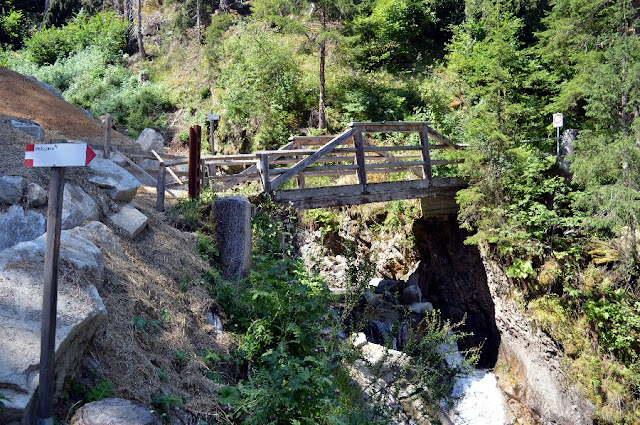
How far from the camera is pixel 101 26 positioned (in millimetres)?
29469

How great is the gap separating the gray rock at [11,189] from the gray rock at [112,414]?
3.55m

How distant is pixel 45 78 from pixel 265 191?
21.5 m

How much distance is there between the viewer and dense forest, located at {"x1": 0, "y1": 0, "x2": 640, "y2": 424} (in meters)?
9.37

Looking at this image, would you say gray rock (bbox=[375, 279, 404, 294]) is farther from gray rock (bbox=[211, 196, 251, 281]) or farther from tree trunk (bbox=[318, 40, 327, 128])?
gray rock (bbox=[211, 196, 251, 281])

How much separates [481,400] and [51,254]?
929cm

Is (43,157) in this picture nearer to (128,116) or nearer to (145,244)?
(145,244)

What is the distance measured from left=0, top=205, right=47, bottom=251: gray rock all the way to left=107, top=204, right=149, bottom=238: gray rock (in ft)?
3.46

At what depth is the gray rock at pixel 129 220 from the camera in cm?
669

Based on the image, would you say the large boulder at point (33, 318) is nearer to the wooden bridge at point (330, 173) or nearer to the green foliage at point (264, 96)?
the wooden bridge at point (330, 173)

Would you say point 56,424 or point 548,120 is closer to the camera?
point 56,424

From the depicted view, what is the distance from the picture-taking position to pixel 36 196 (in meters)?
5.96

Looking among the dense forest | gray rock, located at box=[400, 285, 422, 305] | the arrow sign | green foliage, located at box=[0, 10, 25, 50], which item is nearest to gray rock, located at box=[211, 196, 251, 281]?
the arrow sign

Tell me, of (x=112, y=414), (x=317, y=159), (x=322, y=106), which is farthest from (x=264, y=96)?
(x=112, y=414)

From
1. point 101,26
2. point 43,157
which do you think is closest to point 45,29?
point 101,26
